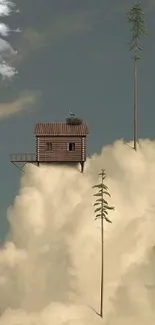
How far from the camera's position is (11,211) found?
8594 cm

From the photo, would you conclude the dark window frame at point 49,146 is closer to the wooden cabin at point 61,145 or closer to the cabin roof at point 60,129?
the wooden cabin at point 61,145

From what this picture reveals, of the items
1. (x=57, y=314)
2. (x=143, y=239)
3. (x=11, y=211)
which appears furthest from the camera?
(x=11, y=211)

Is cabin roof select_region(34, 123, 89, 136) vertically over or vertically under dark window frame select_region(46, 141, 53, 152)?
over

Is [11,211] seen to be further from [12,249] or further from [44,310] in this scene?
[44,310]

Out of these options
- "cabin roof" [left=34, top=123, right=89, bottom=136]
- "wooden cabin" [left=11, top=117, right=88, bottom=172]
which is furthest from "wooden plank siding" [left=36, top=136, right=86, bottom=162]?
"cabin roof" [left=34, top=123, right=89, bottom=136]

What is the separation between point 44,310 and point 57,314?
1620 mm

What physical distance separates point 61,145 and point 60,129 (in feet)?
6.86

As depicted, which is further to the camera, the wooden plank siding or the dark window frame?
the dark window frame

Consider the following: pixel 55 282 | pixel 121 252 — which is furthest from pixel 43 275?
pixel 121 252

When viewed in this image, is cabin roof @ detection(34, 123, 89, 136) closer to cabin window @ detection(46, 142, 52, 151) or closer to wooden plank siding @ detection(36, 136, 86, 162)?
wooden plank siding @ detection(36, 136, 86, 162)

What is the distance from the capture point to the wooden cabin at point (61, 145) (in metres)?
86.9

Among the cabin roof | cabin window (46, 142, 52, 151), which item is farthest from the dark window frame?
the cabin roof

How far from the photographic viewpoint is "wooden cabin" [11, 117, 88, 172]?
86.9 m

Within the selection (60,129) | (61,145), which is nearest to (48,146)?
(61,145)
